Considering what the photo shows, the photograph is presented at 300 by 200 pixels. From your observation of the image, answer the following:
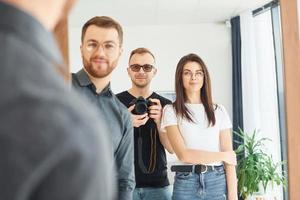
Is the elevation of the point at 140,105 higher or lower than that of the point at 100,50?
lower

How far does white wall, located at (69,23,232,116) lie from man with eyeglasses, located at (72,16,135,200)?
2.8 inches

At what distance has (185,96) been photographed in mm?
1237

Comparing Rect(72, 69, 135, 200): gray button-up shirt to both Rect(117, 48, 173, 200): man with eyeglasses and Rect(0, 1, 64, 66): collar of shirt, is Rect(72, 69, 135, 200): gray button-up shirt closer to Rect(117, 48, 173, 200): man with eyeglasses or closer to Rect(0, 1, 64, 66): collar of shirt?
Rect(117, 48, 173, 200): man with eyeglasses

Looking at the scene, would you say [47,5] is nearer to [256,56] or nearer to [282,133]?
[256,56]

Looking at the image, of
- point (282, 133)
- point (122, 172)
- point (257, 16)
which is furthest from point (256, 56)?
point (122, 172)

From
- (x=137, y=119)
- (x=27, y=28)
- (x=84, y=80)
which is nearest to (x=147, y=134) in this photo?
(x=137, y=119)

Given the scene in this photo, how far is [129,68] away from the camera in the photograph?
3.83 ft

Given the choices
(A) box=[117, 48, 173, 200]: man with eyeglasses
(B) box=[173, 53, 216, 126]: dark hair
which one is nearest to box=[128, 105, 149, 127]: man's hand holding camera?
(A) box=[117, 48, 173, 200]: man with eyeglasses

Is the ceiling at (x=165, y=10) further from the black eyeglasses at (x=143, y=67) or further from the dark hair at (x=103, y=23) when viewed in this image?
the black eyeglasses at (x=143, y=67)

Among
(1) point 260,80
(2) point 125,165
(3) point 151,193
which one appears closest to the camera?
(2) point 125,165

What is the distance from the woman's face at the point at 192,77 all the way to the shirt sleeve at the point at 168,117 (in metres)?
0.08

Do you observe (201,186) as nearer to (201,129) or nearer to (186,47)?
(201,129)

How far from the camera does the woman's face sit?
4.05ft

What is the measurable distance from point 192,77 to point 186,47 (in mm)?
97
